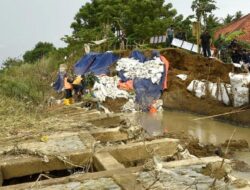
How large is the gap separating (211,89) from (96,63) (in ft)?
20.2

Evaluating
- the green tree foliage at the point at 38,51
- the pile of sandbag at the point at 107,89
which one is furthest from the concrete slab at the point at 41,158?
the green tree foliage at the point at 38,51

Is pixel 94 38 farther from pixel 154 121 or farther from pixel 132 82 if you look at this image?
pixel 154 121

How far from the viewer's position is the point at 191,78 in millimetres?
18297

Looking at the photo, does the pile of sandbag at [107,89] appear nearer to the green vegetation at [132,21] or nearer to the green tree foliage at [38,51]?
the green vegetation at [132,21]

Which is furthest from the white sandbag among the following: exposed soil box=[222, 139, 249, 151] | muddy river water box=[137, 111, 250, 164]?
exposed soil box=[222, 139, 249, 151]

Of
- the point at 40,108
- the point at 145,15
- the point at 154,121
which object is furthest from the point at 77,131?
the point at 145,15

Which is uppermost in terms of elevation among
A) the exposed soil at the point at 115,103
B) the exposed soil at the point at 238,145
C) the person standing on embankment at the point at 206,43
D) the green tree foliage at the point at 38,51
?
the green tree foliage at the point at 38,51

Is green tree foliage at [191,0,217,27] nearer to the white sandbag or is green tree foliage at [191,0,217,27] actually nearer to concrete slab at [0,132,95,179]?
the white sandbag

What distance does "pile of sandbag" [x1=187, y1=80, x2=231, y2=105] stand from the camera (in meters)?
15.5

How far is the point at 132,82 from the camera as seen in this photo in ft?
63.1

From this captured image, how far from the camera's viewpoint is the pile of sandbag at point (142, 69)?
18891 millimetres

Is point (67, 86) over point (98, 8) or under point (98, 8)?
under

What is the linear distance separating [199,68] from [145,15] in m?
9.21

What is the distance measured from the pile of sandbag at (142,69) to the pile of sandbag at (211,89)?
5.46ft
